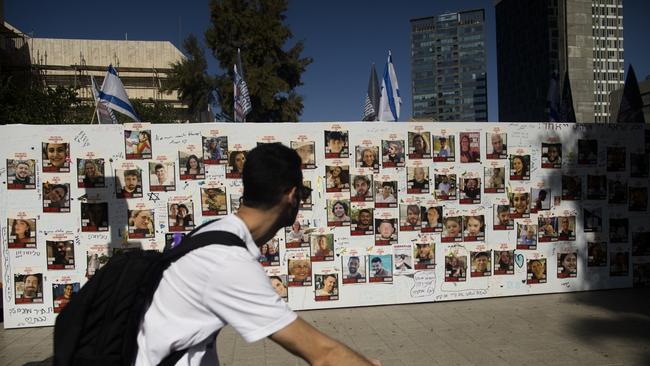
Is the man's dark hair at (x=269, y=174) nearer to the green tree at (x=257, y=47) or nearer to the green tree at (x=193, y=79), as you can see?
the green tree at (x=257, y=47)

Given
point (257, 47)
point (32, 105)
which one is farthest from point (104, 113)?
point (257, 47)

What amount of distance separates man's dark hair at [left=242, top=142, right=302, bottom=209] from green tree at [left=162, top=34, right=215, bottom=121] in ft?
99.5

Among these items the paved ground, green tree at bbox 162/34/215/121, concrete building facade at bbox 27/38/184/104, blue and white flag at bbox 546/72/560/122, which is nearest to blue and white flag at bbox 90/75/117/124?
the paved ground

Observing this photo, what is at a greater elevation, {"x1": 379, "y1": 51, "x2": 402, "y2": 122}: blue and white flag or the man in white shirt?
{"x1": 379, "y1": 51, "x2": 402, "y2": 122}: blue and white flag

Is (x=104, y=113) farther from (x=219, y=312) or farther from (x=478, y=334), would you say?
(x=219, y=312)

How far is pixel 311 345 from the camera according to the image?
1.68m

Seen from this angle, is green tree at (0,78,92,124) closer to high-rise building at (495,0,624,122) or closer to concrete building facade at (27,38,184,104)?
concrete building facade at (27,38,184,104)

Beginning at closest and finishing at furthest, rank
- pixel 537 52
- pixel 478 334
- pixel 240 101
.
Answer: pixel 478 334 < pixel 240 101 < pixel 537 52

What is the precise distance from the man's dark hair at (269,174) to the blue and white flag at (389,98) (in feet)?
23.4

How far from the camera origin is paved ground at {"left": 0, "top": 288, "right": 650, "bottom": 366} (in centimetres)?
508

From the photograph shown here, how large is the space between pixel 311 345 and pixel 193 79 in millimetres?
31048

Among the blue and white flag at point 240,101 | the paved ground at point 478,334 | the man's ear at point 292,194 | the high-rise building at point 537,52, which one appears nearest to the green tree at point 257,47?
the blue and white flag at point 240,101

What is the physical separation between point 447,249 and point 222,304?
19.0 ft

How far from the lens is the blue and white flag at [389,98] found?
8914 mm
